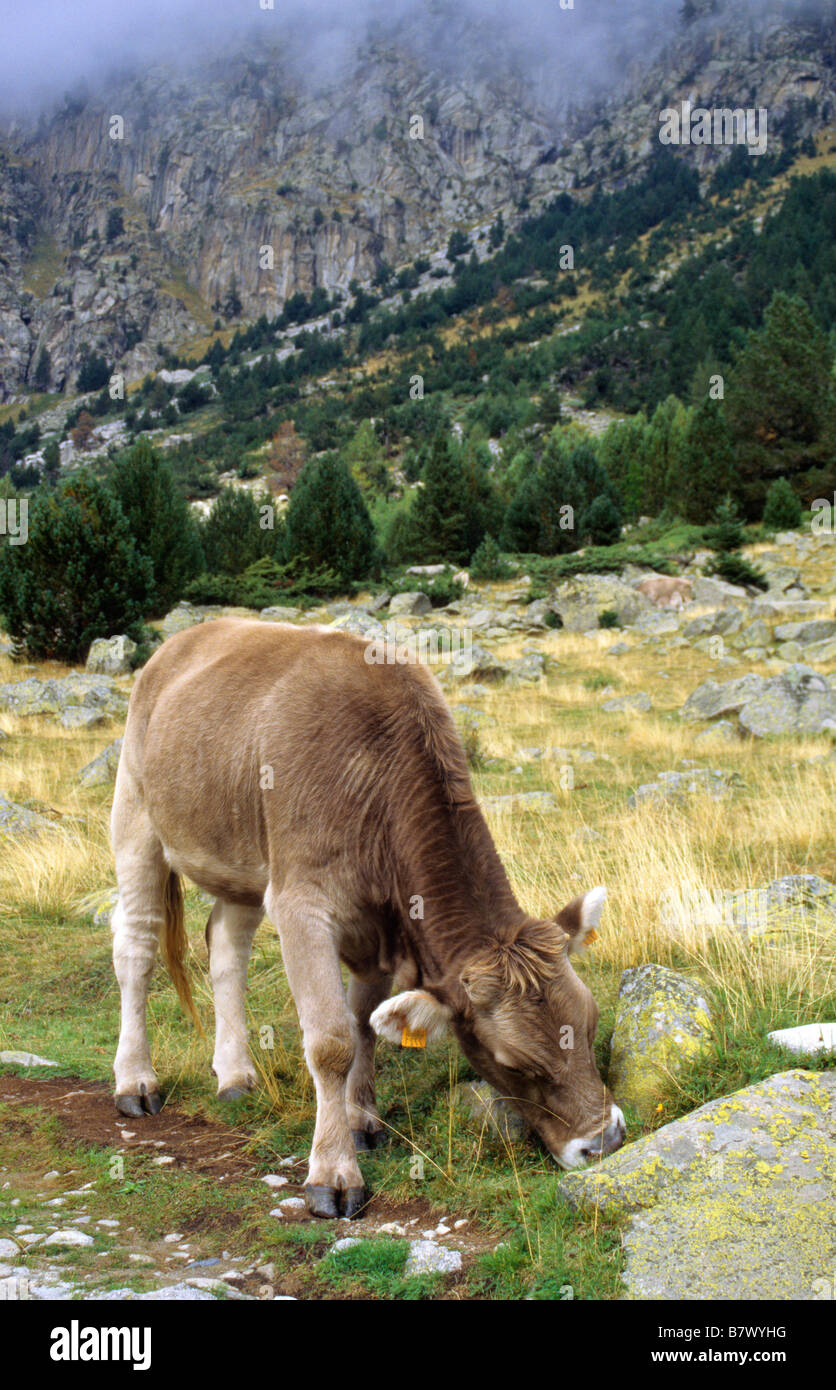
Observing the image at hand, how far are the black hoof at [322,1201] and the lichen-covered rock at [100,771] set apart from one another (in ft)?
28.1

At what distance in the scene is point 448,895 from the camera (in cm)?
334

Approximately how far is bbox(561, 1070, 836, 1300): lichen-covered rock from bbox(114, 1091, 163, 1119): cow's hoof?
2.30 m

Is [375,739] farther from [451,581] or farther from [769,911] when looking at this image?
[451,581]

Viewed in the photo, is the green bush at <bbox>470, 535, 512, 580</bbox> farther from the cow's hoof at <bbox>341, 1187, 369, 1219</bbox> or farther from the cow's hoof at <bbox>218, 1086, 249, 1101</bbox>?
the cow's hoof at <bbox>341, 1187, 369, 1219</bbox>

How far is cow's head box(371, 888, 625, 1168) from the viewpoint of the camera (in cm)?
302

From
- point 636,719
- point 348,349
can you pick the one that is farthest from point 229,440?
point 636,719

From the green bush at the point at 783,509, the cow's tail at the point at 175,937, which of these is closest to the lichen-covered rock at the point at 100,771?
the cow's tail at the point at 175,937

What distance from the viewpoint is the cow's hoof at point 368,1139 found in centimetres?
369

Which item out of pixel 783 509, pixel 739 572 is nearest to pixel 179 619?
pixel 739 572

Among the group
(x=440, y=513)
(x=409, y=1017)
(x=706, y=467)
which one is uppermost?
(x=706, y=467)

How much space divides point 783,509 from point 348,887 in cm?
3119
